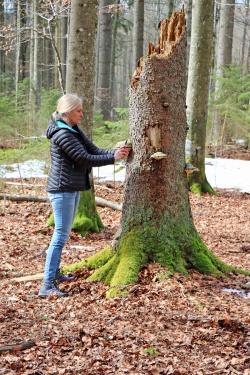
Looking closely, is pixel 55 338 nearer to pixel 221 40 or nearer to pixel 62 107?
pixel 62 107

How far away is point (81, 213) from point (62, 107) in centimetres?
304

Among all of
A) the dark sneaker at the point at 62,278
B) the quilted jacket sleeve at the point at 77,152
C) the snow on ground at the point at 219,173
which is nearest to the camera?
the quilted jacket sleeve at the point at 77,152

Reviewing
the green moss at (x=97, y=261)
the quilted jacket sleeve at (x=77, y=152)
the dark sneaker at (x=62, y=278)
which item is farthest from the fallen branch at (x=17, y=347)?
the quilted jacket sleeve at (x=77, y=152)

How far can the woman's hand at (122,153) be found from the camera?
454 cm

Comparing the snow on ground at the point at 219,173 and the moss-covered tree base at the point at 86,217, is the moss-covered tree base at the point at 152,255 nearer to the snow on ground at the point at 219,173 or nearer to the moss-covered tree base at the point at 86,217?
the moss-covered tree base at the point at 86,217

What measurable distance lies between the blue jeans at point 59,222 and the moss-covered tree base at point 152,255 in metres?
0.36

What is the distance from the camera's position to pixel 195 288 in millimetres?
Result: 4379

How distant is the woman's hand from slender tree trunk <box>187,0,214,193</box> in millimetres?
6098

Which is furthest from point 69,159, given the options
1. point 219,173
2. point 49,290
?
point 219,173

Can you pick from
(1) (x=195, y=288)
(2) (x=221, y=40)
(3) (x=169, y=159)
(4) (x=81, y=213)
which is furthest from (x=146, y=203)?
(2) (x=221, y=40)

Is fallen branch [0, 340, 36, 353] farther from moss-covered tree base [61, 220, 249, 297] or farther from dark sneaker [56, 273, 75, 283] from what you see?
dark sneaker [56, 273, 75, 283]

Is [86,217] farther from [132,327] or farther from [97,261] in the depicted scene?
[132,327]

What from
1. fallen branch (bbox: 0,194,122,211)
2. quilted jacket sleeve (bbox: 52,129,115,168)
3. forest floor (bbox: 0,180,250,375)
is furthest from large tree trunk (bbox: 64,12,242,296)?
fallen branch (bbox: 0,194,122,211)

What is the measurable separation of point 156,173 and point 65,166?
0.81m
